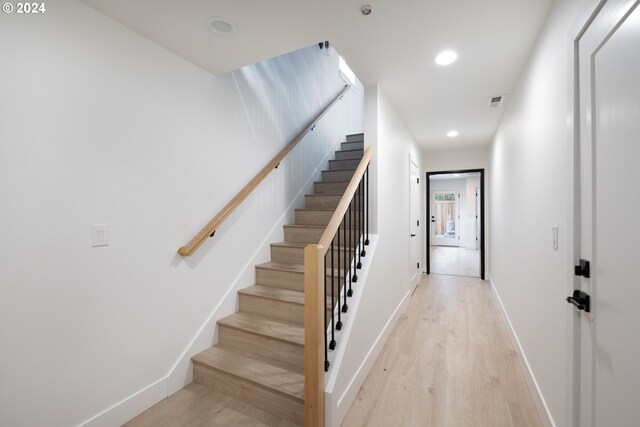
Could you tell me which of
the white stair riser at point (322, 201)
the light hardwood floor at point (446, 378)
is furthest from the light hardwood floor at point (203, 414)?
the white stair riser at point (322, 201)

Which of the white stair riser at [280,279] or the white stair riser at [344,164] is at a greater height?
the white stair riser at [344,164]

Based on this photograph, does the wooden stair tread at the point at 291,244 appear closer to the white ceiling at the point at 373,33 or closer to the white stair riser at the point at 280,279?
the white stair riser at the point at 280,279

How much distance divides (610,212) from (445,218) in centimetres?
1130

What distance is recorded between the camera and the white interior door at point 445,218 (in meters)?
10.8

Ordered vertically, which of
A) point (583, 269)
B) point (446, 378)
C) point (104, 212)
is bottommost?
point (446, 378)

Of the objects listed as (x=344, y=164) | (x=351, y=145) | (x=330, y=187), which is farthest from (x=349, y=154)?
(x=330, y=187)

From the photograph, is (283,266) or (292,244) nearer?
(283,266)

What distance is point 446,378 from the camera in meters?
A: 2.19

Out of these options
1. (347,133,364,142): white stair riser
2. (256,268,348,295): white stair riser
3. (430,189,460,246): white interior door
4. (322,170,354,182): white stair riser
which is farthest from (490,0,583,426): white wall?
(430,189,460,246): white interior door

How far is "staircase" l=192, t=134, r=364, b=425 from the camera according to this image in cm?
178

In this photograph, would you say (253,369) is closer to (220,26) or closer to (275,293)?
(275,293)

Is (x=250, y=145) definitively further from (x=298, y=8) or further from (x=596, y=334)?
(x=596, y=334)

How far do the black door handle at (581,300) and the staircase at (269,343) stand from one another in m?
1.45

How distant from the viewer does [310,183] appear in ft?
12.4
